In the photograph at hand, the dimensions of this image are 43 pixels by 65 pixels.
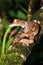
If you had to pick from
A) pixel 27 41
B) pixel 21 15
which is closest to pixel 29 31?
pixel 27 41

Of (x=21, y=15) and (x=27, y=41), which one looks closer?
(x=27, y=41)

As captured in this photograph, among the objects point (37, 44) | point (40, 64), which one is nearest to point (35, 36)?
point (37, 44)

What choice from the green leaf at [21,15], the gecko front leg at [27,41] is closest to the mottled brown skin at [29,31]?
the gecko front leg at [27,41]

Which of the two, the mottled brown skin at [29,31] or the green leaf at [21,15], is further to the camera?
the green leaf at [21,15]

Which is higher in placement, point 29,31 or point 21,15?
point 21,15

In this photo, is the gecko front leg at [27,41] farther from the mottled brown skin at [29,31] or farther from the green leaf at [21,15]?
the green leaf at [21,15]

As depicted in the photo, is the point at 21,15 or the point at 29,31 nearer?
the point at 29,31

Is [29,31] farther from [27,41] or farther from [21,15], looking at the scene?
[21,15]

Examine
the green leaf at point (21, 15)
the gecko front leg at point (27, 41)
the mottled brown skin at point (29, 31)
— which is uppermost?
the green leaf at point (21, 15)

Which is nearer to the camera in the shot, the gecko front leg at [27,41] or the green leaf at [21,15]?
the gecko front leg at [27,41]

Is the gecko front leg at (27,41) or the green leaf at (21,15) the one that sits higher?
the green leaf at (21,15)

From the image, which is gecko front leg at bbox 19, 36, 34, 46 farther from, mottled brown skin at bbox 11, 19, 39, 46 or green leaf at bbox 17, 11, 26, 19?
green leaf at bbox 17, 11, 26, 19
